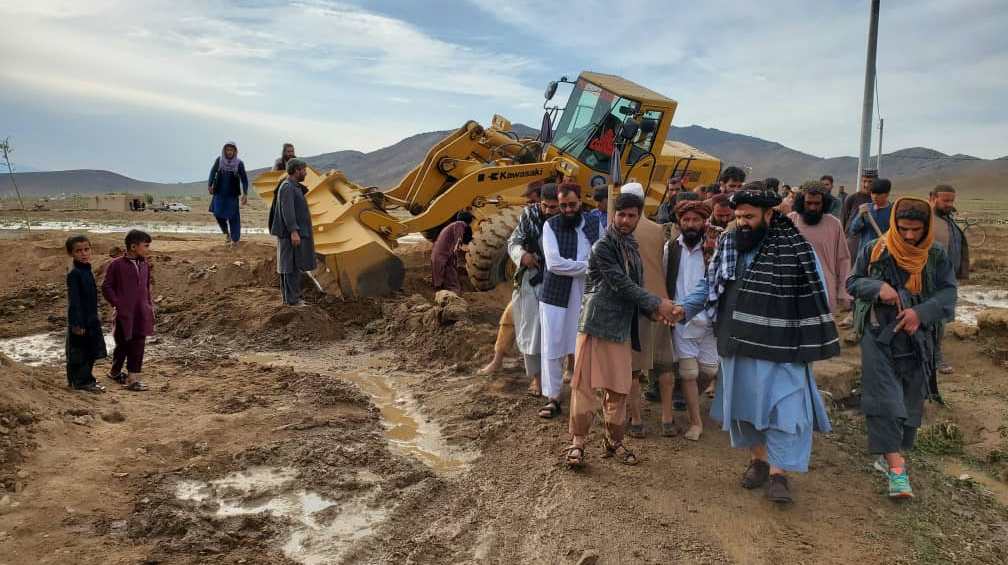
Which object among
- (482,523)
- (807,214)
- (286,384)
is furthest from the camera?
(286,384)

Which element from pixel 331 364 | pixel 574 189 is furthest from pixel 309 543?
pixel 331 364

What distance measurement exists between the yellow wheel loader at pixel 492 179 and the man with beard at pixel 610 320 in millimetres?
3185

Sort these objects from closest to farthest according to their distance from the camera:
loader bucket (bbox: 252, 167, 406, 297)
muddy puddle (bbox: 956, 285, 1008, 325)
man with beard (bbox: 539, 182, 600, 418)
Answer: man with beard (bbox: 539, 182, 600, 418) < loader bucket (bbox: 252, 167, 406, 297) < muddy puddle (bbox: 956, 285, 1008, 325)

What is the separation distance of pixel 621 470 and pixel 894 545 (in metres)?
1.42

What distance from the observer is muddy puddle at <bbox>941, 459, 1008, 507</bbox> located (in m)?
4.34

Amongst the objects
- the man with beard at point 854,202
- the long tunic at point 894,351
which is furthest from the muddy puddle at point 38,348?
the man with beard at point 854,202

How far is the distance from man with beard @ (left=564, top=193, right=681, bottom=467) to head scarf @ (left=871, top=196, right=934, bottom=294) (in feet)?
4.43

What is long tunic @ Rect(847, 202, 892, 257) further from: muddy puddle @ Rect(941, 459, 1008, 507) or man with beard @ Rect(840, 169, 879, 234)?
muddy puddle @ Rect(941, 459, 1008, 507)

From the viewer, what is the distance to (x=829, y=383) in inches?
234

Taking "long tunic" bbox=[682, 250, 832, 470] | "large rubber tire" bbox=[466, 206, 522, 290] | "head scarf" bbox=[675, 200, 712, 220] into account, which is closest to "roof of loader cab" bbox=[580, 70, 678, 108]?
"large rubber tire" bbox=[466, 206, 522, 290]

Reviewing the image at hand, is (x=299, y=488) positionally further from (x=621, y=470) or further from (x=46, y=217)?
(x=46, y=217)

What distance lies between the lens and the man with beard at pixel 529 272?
4996 mm

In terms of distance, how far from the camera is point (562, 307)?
474cm

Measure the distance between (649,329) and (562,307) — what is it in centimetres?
63
